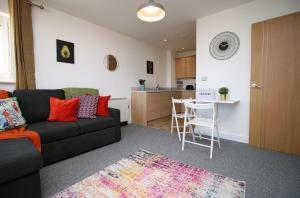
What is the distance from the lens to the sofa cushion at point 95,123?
7.53 feet

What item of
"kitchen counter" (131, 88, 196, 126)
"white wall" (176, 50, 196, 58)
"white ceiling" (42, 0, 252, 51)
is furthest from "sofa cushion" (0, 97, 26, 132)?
"white wall" (176, 50, 196, 58)

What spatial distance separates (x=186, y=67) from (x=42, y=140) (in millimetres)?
4992

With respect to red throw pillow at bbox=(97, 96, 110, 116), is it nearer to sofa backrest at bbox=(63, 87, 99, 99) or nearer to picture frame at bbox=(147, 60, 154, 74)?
sofa backrest at bbox=(63, 87, 99, 99)

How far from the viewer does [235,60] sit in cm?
280

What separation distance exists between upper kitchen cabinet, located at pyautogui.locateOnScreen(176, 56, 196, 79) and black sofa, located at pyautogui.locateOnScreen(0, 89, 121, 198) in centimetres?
378

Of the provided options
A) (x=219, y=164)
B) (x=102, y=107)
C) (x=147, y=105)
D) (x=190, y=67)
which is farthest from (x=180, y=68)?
(x=219, y=164)

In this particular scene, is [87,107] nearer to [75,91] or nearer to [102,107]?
[102,107]

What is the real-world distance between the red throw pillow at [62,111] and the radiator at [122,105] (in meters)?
1.31

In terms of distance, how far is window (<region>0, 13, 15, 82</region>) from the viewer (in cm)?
233

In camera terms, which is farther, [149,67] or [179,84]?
[179,84]

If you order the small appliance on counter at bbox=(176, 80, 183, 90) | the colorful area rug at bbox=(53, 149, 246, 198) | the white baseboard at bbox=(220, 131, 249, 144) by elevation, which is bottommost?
the colorful area rug at bbox=(53, 149, 246, 198)

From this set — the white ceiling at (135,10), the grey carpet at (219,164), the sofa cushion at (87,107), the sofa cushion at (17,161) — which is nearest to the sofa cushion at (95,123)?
the sofa cushion at (87,107)

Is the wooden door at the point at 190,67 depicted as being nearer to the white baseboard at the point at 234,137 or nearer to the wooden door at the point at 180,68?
the wooden door at the point at 180,68

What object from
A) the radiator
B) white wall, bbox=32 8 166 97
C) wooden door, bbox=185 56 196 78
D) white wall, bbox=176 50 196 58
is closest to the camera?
white wall, bbox=32 8 166 97
